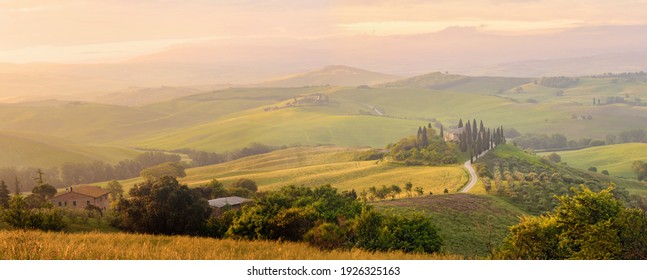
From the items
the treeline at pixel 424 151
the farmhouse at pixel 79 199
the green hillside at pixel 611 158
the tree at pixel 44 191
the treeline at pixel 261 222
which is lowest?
the green hillside at pixel 611 158

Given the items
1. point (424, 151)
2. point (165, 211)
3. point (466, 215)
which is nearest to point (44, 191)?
point (165, 211)

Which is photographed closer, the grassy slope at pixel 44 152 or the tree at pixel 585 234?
the tree at pixel 585 234

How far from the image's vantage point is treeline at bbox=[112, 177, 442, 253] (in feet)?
74.1

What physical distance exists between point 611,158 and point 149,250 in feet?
512

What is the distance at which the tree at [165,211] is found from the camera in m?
30.1

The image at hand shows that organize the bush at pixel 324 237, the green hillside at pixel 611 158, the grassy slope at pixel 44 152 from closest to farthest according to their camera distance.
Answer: the bush at pixel 324 237 < the grassy slope at pixel 44 152 < the green hillside at pixel 611 158

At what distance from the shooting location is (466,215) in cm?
5894

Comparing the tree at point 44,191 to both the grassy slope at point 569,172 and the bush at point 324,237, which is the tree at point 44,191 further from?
the grassy slope at point 569,172

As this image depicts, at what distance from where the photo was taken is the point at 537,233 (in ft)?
88.4

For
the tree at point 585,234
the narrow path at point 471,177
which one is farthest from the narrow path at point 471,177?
the tree at point 585,234

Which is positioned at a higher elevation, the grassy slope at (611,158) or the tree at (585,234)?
the tree at (585,234)

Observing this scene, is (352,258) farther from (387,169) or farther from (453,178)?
(387,169)

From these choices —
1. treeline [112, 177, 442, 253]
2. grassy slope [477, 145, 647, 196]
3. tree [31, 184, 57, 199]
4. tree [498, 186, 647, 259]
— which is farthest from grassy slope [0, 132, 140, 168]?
tree [498, 186, 647, 259]

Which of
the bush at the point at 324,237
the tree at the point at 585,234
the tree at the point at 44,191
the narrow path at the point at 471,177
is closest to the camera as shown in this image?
the bush at the point at 324,237
